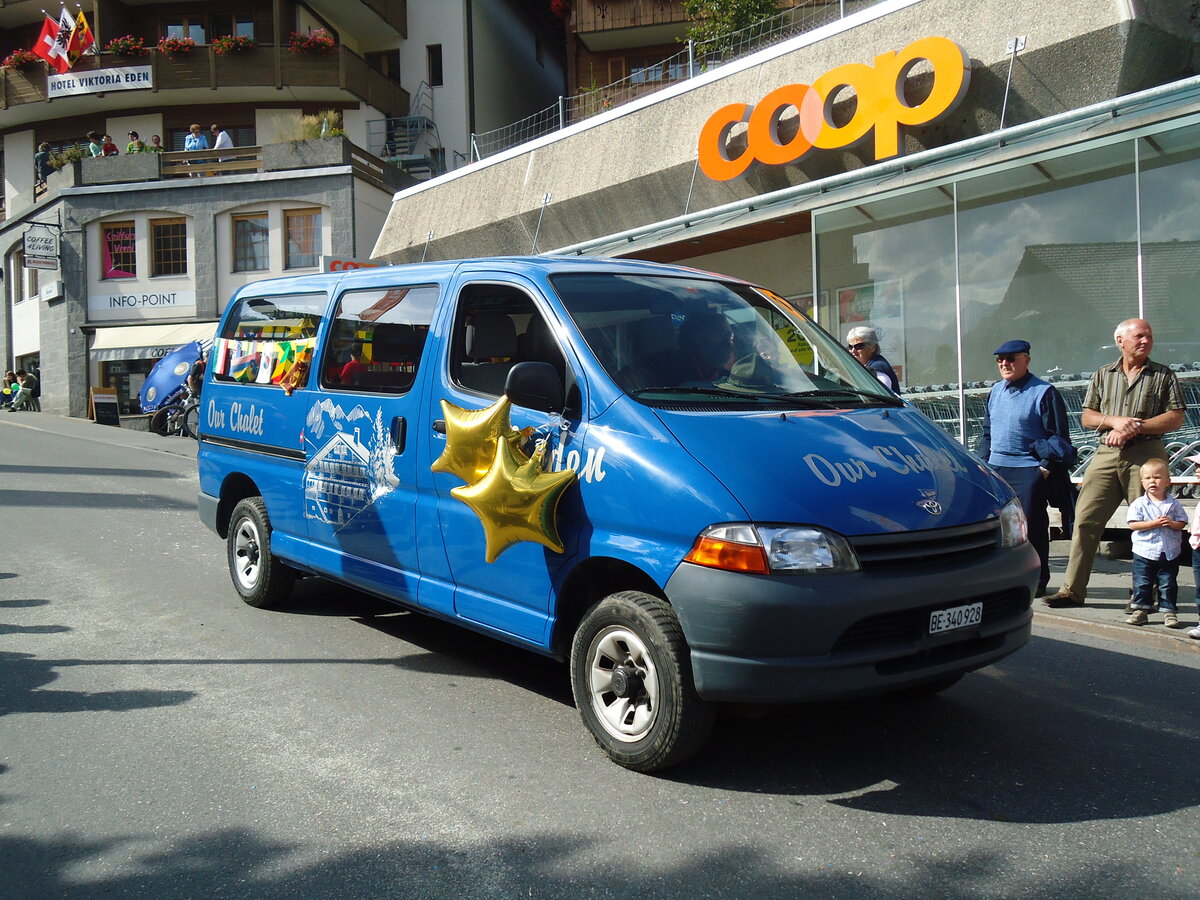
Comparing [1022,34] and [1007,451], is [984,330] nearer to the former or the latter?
[1022,34]

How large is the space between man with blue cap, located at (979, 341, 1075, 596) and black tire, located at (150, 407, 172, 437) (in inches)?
833

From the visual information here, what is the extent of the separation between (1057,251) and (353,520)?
8619 millimetres

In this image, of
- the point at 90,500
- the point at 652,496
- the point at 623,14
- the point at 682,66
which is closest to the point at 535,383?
the point at 652,496

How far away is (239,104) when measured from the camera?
33688mm

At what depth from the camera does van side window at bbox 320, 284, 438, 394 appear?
5.39 m

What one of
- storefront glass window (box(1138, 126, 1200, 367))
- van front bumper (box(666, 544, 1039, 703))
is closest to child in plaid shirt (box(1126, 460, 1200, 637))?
van front bumper (box(666, 544, 1039, 703))

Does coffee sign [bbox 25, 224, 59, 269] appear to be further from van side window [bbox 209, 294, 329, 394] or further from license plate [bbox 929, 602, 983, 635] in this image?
license plate [bbox 929, 602, 983, 635]

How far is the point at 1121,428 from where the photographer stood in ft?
22.4

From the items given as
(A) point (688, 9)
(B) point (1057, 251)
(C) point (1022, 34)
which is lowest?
(B) point (1057, 251)

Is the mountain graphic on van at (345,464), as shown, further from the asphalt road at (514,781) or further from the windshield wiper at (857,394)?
the windshield wiper at (857,394)

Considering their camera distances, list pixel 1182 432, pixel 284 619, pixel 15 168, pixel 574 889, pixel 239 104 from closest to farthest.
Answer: pixel 574 889 → pixel 284 619 → pixel 1182 432 → pixel 239 104 → pixel 15 168

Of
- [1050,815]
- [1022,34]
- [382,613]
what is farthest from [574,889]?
[1022,34]

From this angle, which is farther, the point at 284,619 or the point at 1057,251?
the point at 1057,251

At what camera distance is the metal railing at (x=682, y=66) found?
1445 centimetres
